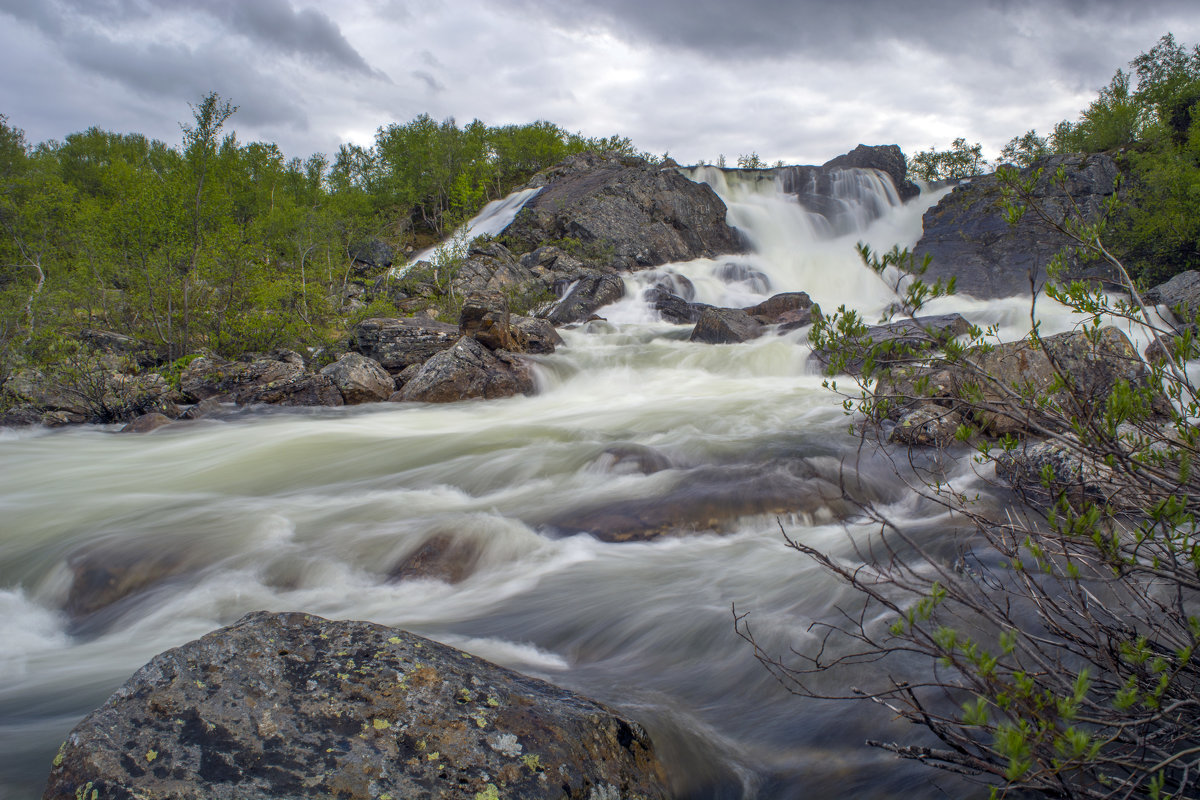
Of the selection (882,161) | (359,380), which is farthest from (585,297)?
(882,161)

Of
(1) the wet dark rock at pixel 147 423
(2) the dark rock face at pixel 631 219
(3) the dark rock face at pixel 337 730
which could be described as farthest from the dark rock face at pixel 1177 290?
(1) the wet dark rock at pixel 147 423

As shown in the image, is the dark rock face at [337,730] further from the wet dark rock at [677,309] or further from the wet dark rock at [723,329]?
the wet dark rock at [677,309]

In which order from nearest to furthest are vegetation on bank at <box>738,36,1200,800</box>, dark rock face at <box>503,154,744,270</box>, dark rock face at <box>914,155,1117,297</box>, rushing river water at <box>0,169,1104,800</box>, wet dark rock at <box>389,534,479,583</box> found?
vegetation on bank at <box>738,36,1200,800</box> < rushing river water at <box>0,169,1104,800</box> < wet dark rock at <box>389,534,479,583</box> < dark rock face at <box>914,155,1117,297</box> < dark rock face at <box>503,154,744,270</box>

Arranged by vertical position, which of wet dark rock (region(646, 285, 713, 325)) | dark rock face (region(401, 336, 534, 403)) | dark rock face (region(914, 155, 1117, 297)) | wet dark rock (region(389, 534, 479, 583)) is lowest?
wet dark rock (region(389, 534, 479, 583))

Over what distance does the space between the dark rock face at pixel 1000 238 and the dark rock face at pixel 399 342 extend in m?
17.0

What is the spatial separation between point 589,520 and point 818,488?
2.40m

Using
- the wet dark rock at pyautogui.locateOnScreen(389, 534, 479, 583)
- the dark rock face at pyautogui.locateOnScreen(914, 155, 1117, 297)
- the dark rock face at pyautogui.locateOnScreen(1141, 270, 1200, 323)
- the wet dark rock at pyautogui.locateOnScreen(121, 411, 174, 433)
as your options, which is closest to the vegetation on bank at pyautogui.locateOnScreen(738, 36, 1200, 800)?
the wet dark rock at pyautogui.locateOnScreen(389, 534, 479, 583)

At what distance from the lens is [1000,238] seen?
24922mm

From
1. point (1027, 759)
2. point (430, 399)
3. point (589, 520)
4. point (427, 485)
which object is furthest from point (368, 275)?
point (1027, 759)

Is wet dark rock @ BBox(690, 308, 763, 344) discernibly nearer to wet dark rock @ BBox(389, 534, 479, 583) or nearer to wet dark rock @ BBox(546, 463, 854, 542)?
wet dark rock @ BBox(546, 463, 854, 542)

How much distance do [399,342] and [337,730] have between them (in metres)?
12.8

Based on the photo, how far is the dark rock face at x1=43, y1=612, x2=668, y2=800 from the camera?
2107 mm

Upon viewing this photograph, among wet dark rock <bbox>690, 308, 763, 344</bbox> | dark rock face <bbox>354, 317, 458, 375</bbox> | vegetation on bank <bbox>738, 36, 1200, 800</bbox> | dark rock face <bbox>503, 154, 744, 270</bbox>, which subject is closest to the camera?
vegetation on bank <bbox>738, 36, 1200, 800</bbox>

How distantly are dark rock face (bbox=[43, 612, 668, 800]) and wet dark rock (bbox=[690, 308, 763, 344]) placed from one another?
14.2m
